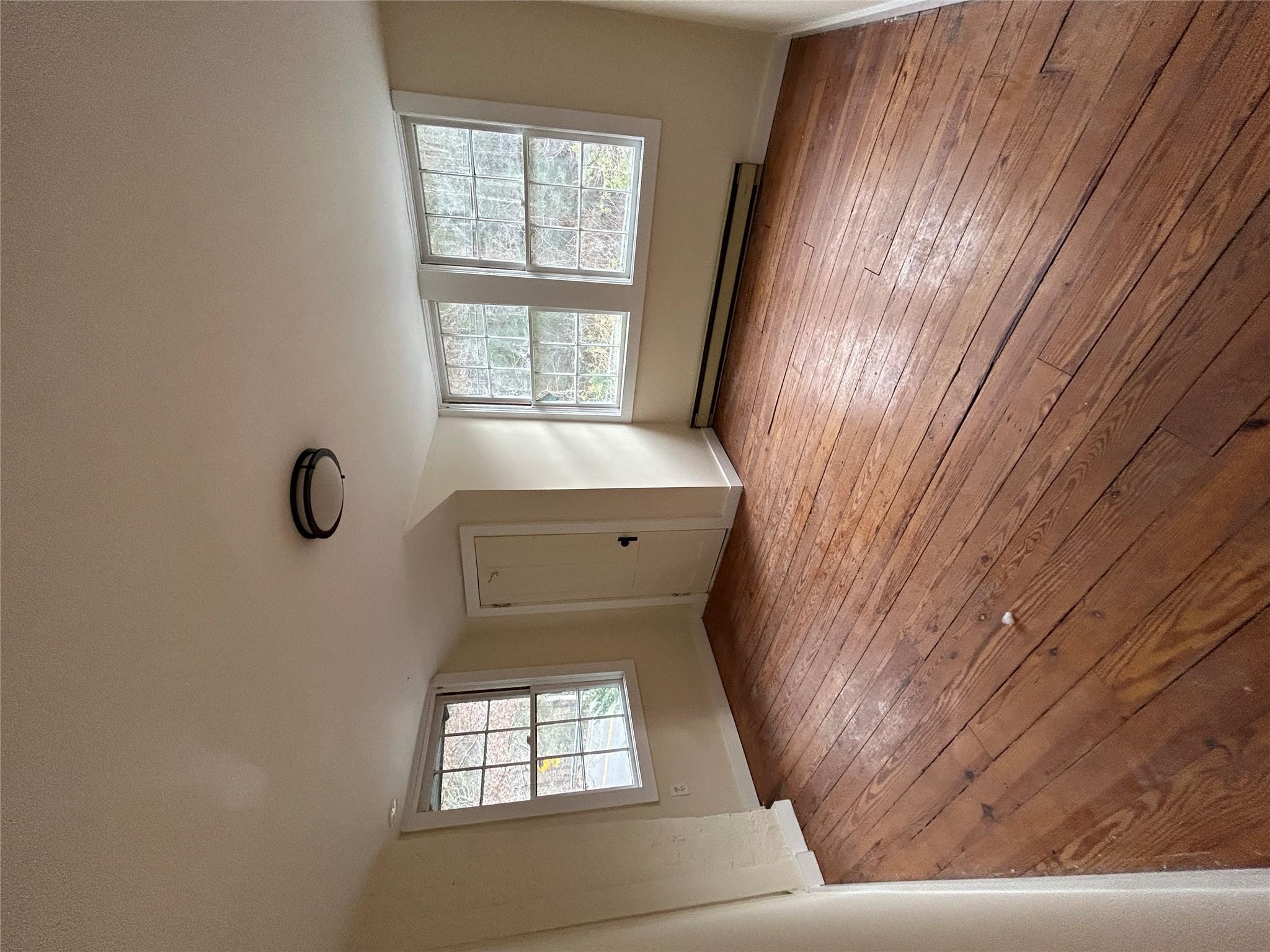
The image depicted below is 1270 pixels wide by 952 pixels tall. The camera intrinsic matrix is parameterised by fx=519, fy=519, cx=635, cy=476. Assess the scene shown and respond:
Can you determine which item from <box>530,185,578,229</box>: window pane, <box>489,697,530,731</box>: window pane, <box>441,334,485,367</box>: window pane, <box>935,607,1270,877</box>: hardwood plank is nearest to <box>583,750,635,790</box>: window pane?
<box>489,697,530,731</box>: window pane

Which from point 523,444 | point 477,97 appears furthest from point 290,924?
point 477,97

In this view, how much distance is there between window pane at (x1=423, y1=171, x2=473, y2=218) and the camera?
7.31ft

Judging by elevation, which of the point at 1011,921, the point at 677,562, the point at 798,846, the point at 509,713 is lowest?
the point at 1011,921

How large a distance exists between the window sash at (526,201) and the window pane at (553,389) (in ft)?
1.79

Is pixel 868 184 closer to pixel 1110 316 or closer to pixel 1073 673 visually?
pixel 1110 316

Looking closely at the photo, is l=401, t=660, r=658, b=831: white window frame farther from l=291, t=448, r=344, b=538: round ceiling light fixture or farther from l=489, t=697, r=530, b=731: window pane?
l=291, t=448, r=344, b=538: round ceiling light fixture

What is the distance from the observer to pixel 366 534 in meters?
1.54

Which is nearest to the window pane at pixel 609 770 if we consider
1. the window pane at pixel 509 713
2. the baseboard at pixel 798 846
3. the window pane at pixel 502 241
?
the window pane at pixel 509 713

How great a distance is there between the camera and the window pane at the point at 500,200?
7.41ft

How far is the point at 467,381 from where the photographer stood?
2775mm

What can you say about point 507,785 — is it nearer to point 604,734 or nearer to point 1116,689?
point 604,734

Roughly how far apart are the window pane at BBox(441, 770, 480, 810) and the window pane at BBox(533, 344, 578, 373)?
6.46ft

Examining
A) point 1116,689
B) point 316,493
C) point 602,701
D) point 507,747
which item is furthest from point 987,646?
point 507,747

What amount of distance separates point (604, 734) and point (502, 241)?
2.40 m
